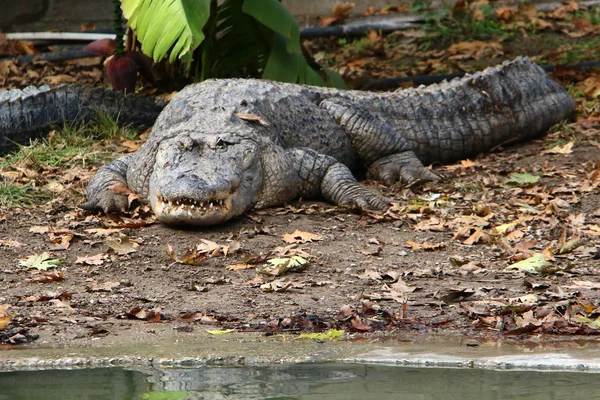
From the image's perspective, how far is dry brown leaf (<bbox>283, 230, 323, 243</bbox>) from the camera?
21.4 feet

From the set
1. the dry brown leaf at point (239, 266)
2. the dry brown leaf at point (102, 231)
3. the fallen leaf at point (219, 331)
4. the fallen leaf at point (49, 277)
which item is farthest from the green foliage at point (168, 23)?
the fallen leaf at point (219, 331)

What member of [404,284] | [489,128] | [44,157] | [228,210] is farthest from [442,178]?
[44,157]

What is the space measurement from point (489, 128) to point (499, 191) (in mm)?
1584

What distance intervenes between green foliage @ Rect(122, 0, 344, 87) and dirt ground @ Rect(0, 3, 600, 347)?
4.52ft

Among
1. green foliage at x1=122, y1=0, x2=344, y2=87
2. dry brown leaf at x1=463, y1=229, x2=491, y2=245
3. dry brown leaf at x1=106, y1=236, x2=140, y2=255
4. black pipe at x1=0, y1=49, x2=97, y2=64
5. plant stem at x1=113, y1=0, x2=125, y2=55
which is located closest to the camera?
dry brown leaf at x1=106, y1=236, x2=140, y2=255

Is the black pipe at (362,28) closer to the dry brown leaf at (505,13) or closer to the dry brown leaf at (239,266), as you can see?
the dry brown leaf at (505,13)

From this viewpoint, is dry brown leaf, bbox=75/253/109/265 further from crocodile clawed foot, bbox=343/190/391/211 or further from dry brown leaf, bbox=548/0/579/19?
dry brown leaf, bbox=548/0/579/19

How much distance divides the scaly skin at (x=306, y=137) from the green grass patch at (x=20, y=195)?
1.75 feet

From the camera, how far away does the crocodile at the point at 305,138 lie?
690 centimetres

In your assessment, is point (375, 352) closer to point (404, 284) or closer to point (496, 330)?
point (496, 330)

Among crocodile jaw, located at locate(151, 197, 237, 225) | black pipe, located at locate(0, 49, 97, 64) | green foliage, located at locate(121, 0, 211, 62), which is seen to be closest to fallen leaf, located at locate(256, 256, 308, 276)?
crocodile jaw, located at locate(151, 197, 237, 225)

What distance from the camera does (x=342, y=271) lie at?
589 cm

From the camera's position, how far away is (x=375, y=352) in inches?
165

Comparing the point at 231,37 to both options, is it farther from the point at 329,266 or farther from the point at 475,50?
the point at 329,266
